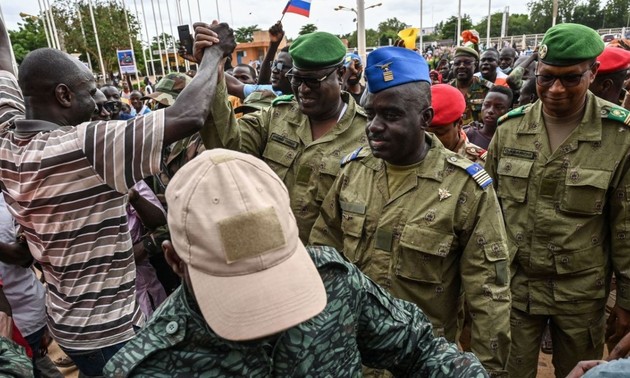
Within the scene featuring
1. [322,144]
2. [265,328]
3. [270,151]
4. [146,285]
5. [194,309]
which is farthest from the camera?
[146,285]

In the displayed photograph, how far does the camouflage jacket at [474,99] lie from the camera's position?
5637mm

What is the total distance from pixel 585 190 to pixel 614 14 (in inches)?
3155

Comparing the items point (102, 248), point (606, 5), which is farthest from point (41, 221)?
point (606, 5)

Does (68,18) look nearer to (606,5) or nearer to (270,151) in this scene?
(270,151)

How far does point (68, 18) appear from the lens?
91.1 feet

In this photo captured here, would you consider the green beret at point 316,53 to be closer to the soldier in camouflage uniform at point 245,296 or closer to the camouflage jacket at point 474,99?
the soldier in camouflage uniform at point 245,296

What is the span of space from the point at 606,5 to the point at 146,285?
265 ft

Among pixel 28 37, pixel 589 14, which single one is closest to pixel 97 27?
pixel 28 37

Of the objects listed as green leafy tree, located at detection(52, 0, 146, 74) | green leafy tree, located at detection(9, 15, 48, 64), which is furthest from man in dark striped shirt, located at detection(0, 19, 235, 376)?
green leafy tree, located at detection(9, 15, 48, 64)

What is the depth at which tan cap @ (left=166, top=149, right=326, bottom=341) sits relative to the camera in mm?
939

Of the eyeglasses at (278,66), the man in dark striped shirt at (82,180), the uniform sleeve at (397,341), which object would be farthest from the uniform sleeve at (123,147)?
the eyeglasses at (278,66)

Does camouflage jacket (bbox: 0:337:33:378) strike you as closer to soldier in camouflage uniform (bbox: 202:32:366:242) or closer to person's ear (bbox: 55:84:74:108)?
person's ear (bbox: 55:84:74:108)

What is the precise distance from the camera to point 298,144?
9.56ft

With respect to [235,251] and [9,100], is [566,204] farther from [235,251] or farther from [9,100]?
[9,100]
